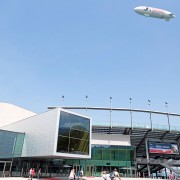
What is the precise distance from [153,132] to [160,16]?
2924 cm

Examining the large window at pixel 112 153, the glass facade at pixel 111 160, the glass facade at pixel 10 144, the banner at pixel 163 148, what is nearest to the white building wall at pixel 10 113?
the glass facade at pixel 10 144

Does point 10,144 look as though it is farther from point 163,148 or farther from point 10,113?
point 163,148

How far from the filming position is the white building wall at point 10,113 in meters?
50.1

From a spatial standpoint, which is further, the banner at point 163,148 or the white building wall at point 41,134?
the banner at point 163,148

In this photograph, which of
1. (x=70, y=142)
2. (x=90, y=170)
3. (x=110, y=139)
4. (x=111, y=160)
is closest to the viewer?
(x=70, y=142)

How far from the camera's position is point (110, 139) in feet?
179

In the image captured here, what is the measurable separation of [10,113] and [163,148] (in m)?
40.3

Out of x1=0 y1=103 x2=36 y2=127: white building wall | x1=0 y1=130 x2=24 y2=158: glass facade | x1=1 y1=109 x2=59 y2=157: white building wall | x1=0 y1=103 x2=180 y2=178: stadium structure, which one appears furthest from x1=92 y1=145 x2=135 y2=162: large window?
x1=0 y1=130 x2=24 y2=158: glass facade

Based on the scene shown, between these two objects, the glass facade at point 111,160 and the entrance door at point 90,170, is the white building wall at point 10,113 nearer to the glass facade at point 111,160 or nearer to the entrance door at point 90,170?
the glass facade at point 111,160

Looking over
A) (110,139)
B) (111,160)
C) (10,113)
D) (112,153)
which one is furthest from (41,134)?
(110,139)

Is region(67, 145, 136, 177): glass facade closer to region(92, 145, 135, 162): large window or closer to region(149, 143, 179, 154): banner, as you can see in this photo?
region(92, 145, 135, 162): large window

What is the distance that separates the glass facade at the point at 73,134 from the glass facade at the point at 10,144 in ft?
31.4

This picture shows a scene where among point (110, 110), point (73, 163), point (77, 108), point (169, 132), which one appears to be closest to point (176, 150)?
point (169, 132)

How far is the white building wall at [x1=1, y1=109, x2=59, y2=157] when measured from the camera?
29344 mm
